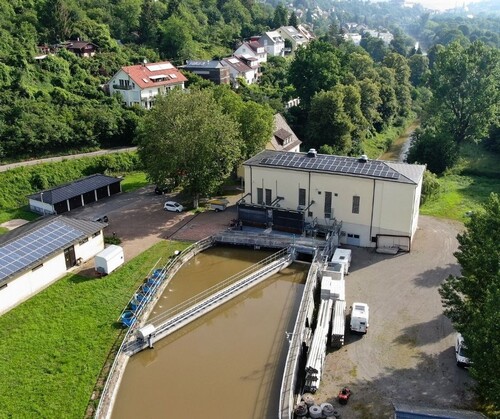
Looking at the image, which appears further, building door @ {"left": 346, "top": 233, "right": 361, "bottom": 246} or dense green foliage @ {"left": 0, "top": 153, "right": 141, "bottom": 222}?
dense green foliage @ {"left": 0, "top": 153, "right": 141, "bottom": 222}

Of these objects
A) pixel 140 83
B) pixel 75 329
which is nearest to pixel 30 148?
pixel 140 83

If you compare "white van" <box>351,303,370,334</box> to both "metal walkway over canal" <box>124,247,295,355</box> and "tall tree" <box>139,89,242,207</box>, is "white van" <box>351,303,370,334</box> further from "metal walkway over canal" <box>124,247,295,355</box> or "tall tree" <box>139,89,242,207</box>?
"tall tree" <box>139,89,242,207</box>

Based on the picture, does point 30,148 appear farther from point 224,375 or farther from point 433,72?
point 433,72

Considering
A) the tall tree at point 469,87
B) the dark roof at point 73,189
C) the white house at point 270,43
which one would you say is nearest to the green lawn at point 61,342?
the dark roof at point 73,189

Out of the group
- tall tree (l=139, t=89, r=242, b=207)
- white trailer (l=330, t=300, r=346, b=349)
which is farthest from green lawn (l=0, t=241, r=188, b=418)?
white trailer (l=330, t=300, r=346, b=349)

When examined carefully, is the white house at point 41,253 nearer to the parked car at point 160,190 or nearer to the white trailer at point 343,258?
the parked car at point 160,190

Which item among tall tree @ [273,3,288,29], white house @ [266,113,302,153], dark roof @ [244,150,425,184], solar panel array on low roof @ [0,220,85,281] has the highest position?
tall tree @ [273,3,288,29]
